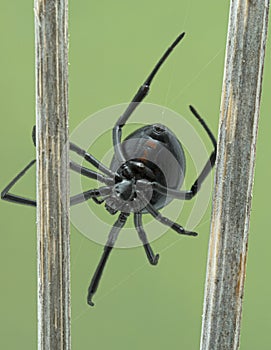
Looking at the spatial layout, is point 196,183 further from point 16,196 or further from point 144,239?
point 16,196

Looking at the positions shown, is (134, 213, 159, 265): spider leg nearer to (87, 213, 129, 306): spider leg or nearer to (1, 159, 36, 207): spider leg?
(87, 213, 129, 306): spider leg

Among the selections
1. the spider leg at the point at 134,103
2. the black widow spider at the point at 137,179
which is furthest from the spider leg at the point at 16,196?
the spider leg at the point at 134,103

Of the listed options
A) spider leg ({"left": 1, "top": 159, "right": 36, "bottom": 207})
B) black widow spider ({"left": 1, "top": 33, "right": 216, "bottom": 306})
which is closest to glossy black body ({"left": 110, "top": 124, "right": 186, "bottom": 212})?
black widow spider ({"left": 1, "top": 33, "right": 216, "bottom": 306})

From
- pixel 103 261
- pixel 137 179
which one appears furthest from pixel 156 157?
pixel 103 261

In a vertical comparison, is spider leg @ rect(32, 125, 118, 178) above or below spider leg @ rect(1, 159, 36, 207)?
above

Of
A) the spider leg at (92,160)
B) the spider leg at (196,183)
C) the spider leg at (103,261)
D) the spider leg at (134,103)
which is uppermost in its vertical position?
the spider leg at (134,103)

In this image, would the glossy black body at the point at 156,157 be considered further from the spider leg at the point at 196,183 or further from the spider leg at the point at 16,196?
the spider leg at the point at 16,196
